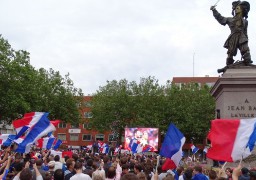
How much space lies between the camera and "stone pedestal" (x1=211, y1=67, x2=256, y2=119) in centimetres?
2330

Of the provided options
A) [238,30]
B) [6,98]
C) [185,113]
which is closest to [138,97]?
[185,113]

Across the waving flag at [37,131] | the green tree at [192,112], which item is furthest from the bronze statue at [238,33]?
the green tree at [192,112]

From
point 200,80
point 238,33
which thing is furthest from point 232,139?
point 200,80

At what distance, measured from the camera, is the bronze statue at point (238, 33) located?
2470 cm

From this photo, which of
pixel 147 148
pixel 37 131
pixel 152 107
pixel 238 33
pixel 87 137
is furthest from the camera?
pixel 87 137

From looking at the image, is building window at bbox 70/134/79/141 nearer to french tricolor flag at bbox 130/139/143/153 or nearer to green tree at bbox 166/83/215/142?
green tree at bbox 166/83/215/142

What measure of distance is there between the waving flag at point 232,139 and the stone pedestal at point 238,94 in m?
12.2

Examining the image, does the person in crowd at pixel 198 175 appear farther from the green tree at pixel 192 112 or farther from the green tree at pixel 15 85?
the green tree at pixel 192 112

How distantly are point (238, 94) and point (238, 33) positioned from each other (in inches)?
131

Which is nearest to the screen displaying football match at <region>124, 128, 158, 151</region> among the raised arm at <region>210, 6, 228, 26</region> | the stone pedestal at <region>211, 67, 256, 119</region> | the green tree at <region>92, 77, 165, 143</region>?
the stone pedestal at <region>211, 67, 256, 119</region>

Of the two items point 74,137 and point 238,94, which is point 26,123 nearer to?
point 238,94

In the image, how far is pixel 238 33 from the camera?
24.9 meters

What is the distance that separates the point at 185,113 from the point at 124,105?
16884 millimetres

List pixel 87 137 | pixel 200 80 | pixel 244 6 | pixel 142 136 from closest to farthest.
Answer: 1. pixel 244 6
2. pixel 142 136
3. pixel 200 80
4. pixel 87 137
